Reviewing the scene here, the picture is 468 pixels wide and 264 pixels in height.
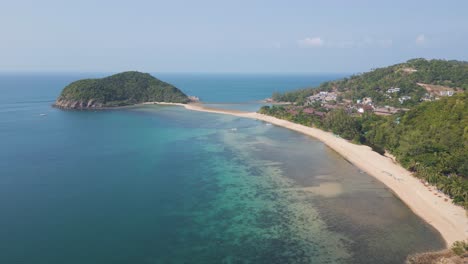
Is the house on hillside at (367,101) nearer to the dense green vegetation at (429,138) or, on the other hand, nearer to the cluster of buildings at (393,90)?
the cluster of buildings at (393,90)

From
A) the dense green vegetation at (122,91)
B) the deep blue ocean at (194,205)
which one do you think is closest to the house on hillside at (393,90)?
the deep blue ocean at (194,205)

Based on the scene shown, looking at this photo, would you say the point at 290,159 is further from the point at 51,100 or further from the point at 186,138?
the point at 51,100

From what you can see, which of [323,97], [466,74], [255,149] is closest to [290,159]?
[255,149]

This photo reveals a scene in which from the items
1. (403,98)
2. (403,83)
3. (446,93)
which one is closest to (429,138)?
(403,98)

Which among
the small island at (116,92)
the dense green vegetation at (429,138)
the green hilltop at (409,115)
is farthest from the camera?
the small island at (116,92)

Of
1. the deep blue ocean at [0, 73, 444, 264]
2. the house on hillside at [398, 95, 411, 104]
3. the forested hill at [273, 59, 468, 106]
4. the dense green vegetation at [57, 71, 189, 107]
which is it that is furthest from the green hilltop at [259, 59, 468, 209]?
the dense green vegetation at [57, 71, 189, 107]

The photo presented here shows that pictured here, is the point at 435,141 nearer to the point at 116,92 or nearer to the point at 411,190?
the point at 411,190
